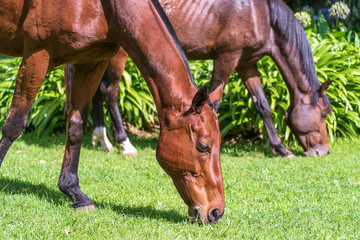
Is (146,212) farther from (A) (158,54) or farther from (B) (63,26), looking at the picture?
(B) (63,26)

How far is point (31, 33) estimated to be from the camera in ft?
10.6

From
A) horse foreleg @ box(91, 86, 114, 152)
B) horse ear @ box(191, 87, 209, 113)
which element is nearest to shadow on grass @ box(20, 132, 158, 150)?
horse foreleg @ box(91, 86, 114, 152)

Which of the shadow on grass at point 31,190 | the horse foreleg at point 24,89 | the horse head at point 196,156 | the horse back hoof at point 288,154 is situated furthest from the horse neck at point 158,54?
the horse back hoof at point 288,154

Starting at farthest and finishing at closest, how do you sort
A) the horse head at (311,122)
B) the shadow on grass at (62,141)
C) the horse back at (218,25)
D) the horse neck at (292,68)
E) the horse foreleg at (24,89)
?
the shadow on grass at (62,141) < the horse head at (311,122) < the horse neck at (292,68) < the horse back at (218,25) < the horse foreleg at (24,89)

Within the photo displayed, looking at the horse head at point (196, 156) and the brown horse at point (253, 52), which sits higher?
the horse head at point (196, 156)

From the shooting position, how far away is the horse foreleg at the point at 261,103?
651 cm

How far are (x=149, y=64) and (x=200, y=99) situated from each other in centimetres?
46

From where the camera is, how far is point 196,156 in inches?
120

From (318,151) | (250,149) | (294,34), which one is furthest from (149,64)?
(250,149)

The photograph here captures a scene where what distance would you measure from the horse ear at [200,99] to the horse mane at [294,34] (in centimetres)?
349

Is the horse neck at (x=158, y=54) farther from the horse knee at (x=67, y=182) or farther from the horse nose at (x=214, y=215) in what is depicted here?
the horse knee at (x=67, y=182)

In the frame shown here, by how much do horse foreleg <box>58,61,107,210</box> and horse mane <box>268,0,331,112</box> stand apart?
3114mm

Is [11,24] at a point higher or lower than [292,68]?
higher

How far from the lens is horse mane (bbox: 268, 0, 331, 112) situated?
610 centimetres
